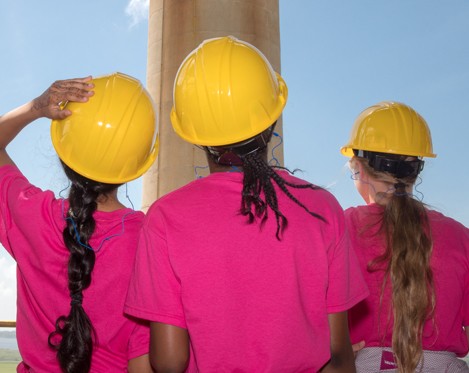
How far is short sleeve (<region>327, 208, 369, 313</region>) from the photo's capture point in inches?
91.0

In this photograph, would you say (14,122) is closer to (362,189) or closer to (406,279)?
(362,189)

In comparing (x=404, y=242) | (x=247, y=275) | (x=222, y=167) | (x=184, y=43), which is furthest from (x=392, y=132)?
(x=184, y=43)

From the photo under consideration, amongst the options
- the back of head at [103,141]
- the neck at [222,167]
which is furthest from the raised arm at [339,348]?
the back of head at [103,141]

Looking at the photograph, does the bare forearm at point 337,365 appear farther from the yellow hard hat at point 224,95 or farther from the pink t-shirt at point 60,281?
the yellow hard hat at point 224,95

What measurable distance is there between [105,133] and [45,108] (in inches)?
12.2

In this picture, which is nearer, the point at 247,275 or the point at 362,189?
the point at 247,275

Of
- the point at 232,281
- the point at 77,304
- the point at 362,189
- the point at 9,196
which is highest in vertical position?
the point at 9,196

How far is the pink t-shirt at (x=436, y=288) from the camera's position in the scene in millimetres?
3174

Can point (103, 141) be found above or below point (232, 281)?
above

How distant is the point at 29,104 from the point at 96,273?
0.94m

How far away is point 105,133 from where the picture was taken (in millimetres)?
2787

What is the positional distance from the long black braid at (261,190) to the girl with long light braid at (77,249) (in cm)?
63

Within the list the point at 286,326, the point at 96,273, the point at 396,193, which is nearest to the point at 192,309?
the point at 286,326

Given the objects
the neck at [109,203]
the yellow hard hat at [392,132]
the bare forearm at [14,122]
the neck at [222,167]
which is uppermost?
the bare forearm at [14,122]
